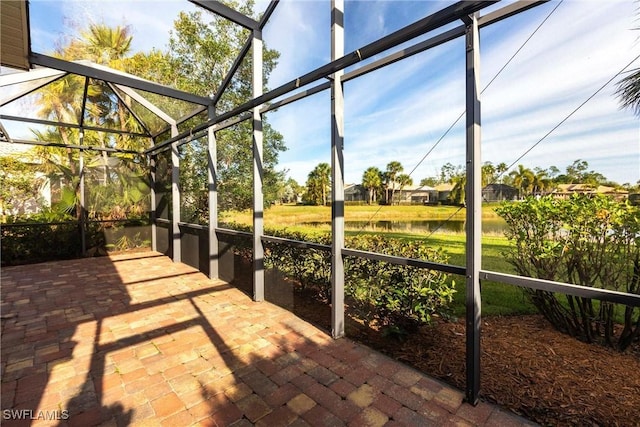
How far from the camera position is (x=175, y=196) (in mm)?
5977

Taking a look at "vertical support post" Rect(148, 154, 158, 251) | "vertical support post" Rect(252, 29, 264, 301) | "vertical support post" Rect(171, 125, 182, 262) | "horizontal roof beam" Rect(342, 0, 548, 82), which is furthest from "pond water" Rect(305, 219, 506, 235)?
"vertical support post" Rect(148, 154, 158, 251)

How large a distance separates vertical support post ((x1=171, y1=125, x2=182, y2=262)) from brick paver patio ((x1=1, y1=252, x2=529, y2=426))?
7.52ft

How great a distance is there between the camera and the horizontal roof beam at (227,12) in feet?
11.2

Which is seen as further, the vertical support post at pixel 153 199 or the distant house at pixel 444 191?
the vertical support post at pixel 153 199

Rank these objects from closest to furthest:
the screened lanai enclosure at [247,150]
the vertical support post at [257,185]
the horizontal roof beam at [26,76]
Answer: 1. the screened lanai enclosure at [247,150]
2. the vertical support post at [257,185]
3. the horizontal roof beam at [26,76]

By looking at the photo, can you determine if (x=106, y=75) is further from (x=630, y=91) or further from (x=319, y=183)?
(x=630, y=91)

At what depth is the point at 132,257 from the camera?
267 inches

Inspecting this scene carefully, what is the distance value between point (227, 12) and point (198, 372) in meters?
4.19

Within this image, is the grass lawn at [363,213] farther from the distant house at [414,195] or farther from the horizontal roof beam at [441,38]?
the horizontal roof beam at [441,38]

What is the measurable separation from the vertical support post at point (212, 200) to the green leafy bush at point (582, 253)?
4.16 m

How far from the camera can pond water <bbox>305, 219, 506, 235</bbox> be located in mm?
2215

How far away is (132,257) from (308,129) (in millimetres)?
5755

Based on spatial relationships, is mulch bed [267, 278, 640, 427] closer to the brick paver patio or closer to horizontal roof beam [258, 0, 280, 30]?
the brick paver patio

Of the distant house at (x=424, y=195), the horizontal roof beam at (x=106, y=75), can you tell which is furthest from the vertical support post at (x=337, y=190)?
the horizontal roof beam at (x=106, y=75)
